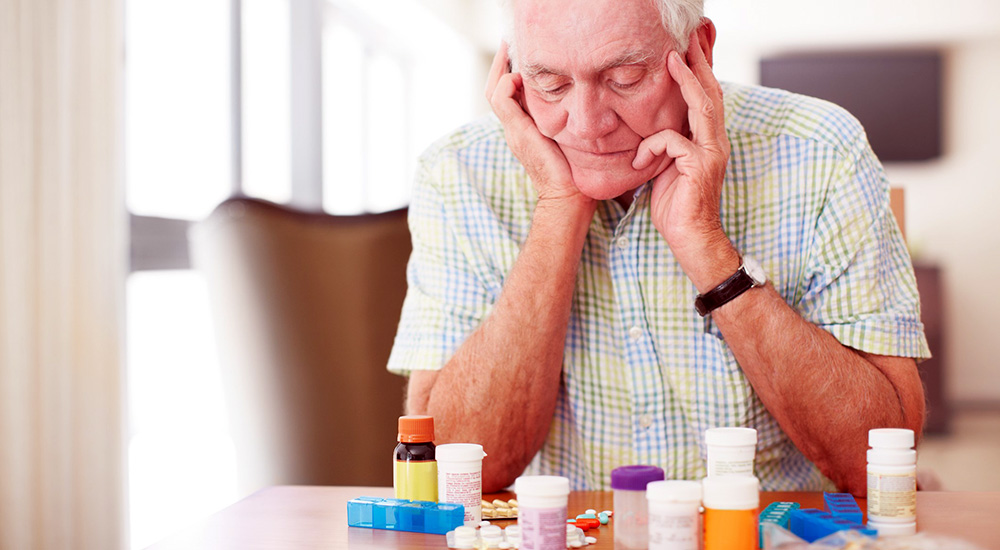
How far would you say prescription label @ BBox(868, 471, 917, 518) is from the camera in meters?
0.88

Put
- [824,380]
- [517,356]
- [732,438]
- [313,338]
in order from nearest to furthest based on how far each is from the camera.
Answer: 1. [732,438]
2. [824,380]
3. [517,356]
4. [313,338]

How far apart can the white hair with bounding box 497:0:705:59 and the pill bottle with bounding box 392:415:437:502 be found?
2.00ft

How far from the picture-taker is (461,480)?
0.97m

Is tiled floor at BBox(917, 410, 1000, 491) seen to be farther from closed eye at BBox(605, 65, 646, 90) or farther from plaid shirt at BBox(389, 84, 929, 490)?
closed eye at BBox(605, 65, 646, 90)

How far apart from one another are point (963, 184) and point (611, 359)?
487cm

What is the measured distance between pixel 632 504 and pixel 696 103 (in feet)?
2.02

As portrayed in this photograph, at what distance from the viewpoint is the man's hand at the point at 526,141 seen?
1339mm

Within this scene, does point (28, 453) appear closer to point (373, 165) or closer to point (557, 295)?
point (557, 295)

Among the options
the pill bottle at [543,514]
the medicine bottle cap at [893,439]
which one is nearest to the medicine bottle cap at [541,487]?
the pill bottle at [543,514]

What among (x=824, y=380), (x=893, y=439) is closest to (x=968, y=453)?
(x=824, y=380)

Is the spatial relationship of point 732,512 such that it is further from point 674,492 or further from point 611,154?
point 611,154

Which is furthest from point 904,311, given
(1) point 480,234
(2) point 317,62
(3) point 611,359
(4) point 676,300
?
(2) point 317,62

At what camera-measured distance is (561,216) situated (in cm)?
133

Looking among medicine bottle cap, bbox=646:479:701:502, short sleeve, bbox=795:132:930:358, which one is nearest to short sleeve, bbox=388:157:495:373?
short sleeve, bbox=795:132:930:358
